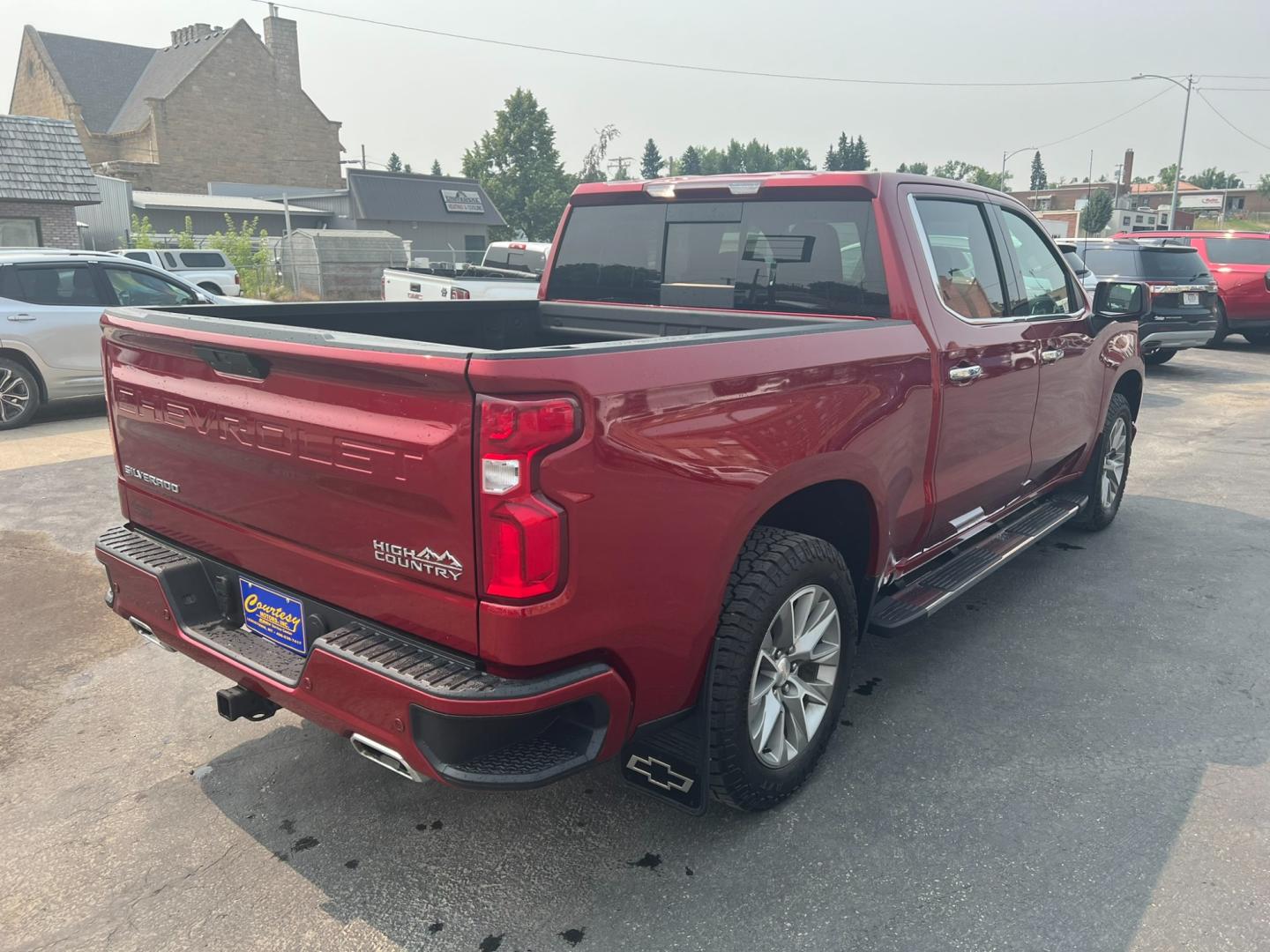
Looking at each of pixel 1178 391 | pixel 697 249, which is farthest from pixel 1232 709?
pixel 1178 391

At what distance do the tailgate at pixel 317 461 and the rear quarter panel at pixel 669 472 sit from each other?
0.56ft

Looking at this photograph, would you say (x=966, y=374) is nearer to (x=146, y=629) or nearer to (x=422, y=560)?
(x=422, y=560)

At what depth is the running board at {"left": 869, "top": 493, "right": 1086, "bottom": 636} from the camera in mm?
3654

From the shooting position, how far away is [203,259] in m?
23.2

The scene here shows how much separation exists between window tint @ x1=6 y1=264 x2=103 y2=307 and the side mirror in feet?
30.6

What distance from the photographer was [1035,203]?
379ft

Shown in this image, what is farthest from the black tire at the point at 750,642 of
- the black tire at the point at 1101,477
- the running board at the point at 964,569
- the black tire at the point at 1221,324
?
the black tire at the point at 1221,324

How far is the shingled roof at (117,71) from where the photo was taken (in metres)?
52.3

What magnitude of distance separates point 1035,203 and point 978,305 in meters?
125

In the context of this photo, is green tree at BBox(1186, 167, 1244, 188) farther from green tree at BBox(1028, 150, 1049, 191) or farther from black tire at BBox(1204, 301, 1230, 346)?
black tire at BBox(1204, 301, 1230, 346)

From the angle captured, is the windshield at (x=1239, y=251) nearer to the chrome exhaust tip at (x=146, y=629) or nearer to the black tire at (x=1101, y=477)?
the black tire at (x=1101, y=477)

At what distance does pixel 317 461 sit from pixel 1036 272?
3.72 m

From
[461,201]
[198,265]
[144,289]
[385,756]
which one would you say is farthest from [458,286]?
[461,201]

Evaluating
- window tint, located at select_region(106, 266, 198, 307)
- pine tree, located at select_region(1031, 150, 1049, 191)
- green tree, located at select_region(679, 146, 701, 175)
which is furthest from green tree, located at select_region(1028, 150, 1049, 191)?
window tint, located at select_region(106, 266, 198, 307)
